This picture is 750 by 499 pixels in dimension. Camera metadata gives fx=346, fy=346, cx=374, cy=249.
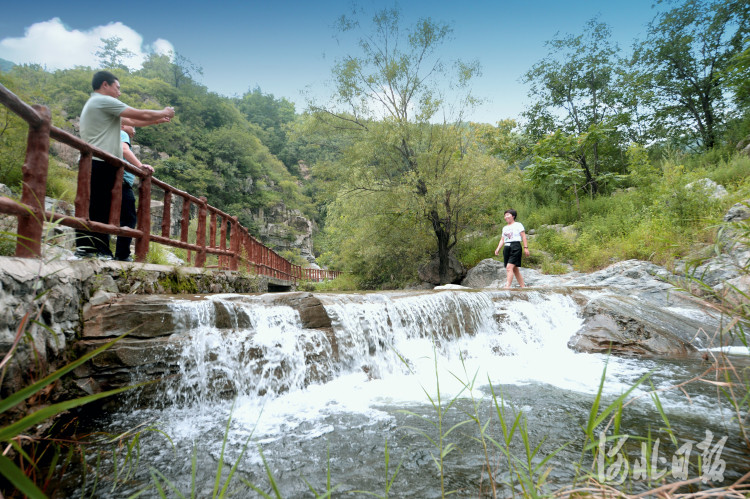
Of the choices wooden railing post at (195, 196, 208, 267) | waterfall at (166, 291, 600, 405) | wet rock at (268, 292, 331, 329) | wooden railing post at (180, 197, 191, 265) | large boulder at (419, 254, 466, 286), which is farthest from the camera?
large boulder at (419, 254, 466, 286)

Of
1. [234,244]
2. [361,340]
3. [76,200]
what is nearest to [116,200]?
[76,200]

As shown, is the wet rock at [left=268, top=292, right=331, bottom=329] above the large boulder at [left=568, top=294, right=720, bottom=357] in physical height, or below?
above

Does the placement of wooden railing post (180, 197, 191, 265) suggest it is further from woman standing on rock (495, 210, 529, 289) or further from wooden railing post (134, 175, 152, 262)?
woman standing on rock (495, 210, 529, 289)

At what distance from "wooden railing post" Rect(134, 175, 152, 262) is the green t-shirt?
0.55 metres

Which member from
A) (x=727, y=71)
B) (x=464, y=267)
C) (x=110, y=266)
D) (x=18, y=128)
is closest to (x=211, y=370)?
(x=110, y=266)

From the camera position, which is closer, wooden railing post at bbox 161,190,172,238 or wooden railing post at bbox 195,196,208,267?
wooden railing post at bbox 161,190,172,238

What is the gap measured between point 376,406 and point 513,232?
6.07 meters

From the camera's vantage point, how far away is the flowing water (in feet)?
6.37

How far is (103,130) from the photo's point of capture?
12.9 feet

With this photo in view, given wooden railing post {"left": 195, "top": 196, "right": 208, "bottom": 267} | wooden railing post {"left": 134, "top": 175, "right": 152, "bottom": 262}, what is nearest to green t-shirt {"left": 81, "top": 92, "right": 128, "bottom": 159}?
wooden railing post {"left": 134, "top": 175, "right": 152, "bottom": 262}

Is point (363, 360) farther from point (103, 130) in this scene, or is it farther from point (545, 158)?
point (545, 158)

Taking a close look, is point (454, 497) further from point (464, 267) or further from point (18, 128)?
point (18, 128)

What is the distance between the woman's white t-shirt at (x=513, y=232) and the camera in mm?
7961

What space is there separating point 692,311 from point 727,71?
9.77 metres
